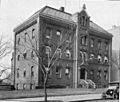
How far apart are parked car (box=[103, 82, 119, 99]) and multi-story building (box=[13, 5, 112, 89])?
142 mm

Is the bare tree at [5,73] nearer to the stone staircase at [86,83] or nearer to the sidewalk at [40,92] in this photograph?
the sidewalk at [40,92]

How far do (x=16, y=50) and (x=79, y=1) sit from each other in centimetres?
132

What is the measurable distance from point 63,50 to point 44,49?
335mm

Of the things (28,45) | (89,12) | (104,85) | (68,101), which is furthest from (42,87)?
(89,12)

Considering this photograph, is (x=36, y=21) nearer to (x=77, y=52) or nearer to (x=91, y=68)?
(x=77, y=52)

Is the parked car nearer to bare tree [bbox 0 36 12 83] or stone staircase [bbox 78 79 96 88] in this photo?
stone staircase [bbox 78 79 96 88]

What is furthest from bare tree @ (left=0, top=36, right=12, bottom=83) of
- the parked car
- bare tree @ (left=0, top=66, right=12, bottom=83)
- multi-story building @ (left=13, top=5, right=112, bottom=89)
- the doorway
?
the parked car

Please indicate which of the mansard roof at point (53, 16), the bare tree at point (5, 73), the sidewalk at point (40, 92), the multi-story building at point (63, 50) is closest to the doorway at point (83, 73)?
the multi-story building at point (63, 50)

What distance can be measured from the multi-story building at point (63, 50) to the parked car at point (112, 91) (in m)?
0.14

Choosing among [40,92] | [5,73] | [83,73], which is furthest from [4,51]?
[83,73]

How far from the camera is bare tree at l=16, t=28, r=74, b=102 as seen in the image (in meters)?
3.43

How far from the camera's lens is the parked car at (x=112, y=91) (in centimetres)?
326

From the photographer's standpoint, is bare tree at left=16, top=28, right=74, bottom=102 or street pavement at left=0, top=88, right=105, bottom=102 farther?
bare tree at left=16, top=28, right=74, bottom=102

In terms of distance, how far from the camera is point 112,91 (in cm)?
329
